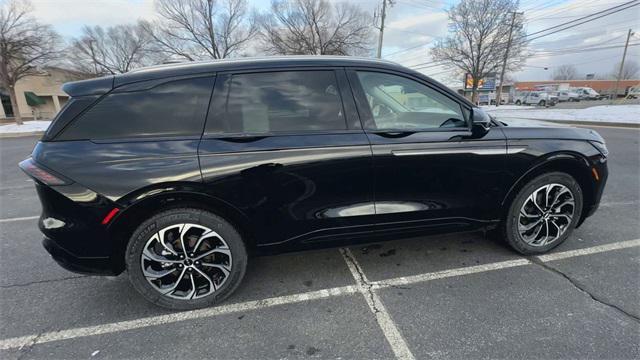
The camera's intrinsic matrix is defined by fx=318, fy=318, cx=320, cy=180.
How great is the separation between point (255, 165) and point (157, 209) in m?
0.76

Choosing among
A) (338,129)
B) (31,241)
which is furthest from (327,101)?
(31,241)

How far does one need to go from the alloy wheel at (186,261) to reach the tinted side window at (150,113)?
0.71 m

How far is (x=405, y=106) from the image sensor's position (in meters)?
2.89

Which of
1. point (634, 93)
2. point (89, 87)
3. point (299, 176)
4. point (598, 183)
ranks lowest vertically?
point (598, 183)

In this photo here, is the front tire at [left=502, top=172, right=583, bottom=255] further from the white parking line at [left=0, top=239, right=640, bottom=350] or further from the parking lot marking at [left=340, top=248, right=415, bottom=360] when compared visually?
the parking lot marking at [left=340, top=248, right=415, bottom=360]

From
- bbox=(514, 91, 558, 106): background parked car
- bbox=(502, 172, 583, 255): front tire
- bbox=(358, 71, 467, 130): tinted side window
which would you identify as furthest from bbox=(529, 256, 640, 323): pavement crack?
bbox=(514, 91, 558, 106): background parked car

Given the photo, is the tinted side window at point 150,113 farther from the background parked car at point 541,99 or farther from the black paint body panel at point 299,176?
the background parked car at point 541,99

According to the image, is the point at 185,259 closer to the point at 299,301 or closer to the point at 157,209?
the point at 157,209

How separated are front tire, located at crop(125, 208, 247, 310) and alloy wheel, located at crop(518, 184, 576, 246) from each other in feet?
8.52

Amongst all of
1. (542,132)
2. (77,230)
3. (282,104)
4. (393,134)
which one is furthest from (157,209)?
(542,132)

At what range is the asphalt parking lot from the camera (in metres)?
2.05

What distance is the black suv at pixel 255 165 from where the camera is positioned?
7.05 feet

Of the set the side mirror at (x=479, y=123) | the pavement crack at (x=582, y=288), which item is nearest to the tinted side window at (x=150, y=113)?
the side mirror at (x=479, y=123)

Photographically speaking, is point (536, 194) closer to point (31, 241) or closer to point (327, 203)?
point (327, 203)
